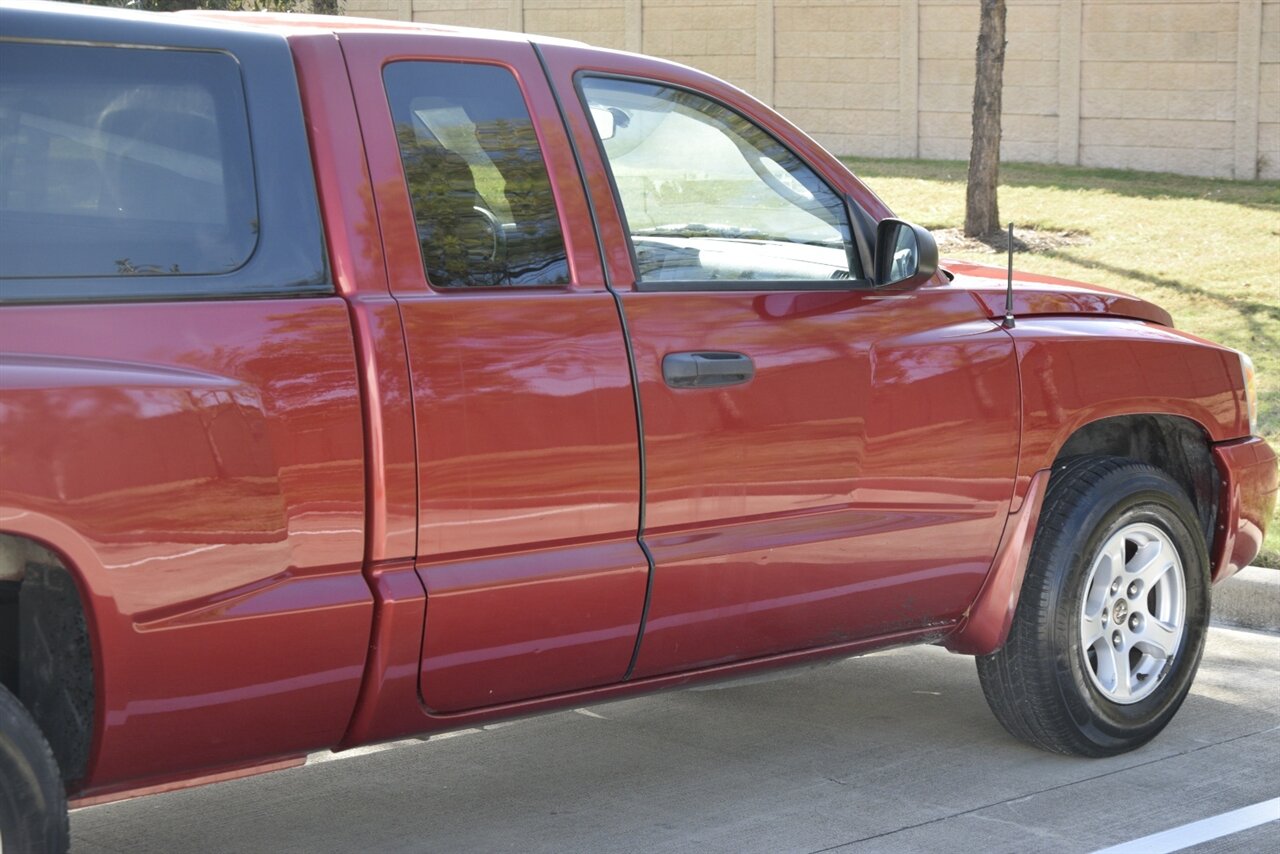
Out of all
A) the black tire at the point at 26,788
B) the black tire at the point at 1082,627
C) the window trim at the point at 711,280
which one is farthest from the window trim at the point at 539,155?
the black tire at the point at 1082,627

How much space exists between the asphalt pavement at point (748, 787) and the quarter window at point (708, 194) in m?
1.27

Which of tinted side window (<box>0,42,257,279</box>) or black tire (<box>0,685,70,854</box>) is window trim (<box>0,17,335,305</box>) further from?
black tire (<box>0,685,70,854</box>)

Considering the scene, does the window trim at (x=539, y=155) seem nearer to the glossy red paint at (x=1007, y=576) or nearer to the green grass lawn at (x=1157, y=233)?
the glossy red paint at (x=1007, y=576)

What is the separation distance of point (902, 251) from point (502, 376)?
130 centimetres

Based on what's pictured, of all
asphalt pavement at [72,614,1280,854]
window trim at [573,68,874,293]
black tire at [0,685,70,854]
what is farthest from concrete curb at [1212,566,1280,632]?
black tire at [0,685,70,854]

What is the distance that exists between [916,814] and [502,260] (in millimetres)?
1868

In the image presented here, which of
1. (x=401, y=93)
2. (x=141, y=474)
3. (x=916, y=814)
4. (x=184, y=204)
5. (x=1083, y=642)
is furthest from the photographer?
(x=1083, y=642)

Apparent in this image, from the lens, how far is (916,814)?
443 cm

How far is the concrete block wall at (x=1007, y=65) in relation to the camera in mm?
17891

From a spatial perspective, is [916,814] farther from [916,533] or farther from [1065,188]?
[1065,188]

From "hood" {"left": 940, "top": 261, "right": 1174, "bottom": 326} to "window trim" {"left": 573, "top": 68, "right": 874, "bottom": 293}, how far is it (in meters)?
0.41

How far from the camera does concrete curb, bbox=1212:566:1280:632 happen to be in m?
6.45

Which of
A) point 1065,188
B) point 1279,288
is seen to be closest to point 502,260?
point 1279,288

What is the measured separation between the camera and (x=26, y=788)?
9.91 ft
